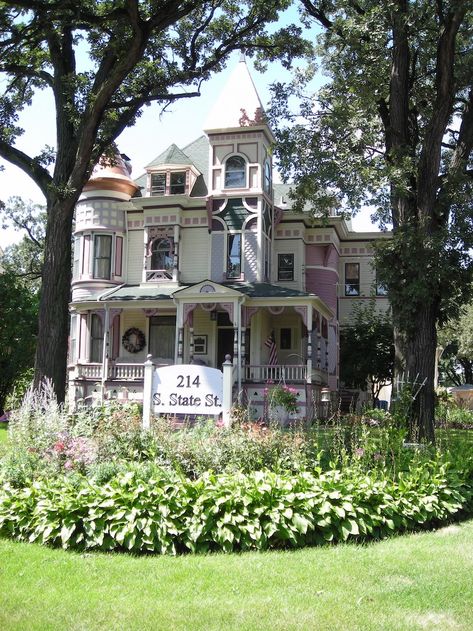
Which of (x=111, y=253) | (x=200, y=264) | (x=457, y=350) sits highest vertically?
(x=111, y=253)

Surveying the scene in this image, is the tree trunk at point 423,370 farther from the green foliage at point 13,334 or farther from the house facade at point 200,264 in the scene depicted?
the green foliage at point 13,334

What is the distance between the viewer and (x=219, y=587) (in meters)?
5.54

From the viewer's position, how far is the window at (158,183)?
27.1 meters

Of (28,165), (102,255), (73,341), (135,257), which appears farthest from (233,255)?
(28,165)

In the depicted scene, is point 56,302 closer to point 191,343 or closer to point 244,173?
point 191,343

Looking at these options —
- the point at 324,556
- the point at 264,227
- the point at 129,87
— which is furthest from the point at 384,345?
the point at 324,556

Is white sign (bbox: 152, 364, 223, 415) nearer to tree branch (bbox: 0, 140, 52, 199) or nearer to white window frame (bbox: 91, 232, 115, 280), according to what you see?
tree branch (bbox: 0, 140, 52, 199)

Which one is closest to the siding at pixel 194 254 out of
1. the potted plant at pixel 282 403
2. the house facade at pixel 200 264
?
Result: the house facade at pixel 200 264

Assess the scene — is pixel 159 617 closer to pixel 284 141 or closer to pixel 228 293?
pixel 284 141

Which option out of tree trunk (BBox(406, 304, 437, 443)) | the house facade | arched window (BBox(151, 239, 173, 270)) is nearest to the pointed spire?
the house facade

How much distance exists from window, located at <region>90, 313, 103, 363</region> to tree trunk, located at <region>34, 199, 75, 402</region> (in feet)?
43.9

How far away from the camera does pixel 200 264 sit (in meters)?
26.2

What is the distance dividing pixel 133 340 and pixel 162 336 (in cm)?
129

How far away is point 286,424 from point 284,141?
810cm
